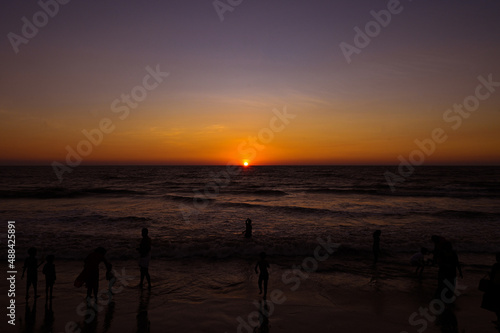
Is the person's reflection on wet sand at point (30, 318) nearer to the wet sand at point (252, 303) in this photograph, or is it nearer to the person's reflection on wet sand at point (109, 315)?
the wet sand at point (252, 303)

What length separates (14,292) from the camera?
362 inches

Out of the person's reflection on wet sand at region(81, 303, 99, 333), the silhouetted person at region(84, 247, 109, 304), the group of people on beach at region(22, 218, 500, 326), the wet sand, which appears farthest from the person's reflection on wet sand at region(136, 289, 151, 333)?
the silhouetted person at region(84, 247, 109, 304)

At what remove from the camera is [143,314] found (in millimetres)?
8078

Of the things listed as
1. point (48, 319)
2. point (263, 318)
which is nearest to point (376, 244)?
point (263, 318)

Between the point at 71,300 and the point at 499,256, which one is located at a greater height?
the point at 499,256

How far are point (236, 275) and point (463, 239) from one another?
568 inches

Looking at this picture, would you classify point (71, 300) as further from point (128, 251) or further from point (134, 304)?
point (128, 251)

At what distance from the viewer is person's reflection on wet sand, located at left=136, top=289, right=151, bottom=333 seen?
7.36m

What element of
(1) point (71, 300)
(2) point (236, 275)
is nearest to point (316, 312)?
(2) point (236, 275)

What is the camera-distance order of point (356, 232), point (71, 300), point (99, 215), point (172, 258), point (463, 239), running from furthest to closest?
point (99, 215) → point (356, 232) → point (463, 239) → point (172, 258) → point (71, 300)

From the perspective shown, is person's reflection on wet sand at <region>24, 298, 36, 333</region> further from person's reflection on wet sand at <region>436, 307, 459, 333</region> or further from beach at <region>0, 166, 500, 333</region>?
person's reflection on wet sand at <region>436, 307, 459, 333</region>

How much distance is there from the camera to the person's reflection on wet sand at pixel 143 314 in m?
7.36

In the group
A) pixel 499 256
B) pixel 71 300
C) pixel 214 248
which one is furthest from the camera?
pixel 214 248

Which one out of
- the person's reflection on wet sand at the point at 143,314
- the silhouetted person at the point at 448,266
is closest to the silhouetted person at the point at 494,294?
the silhouetted person at the point at 448,266
